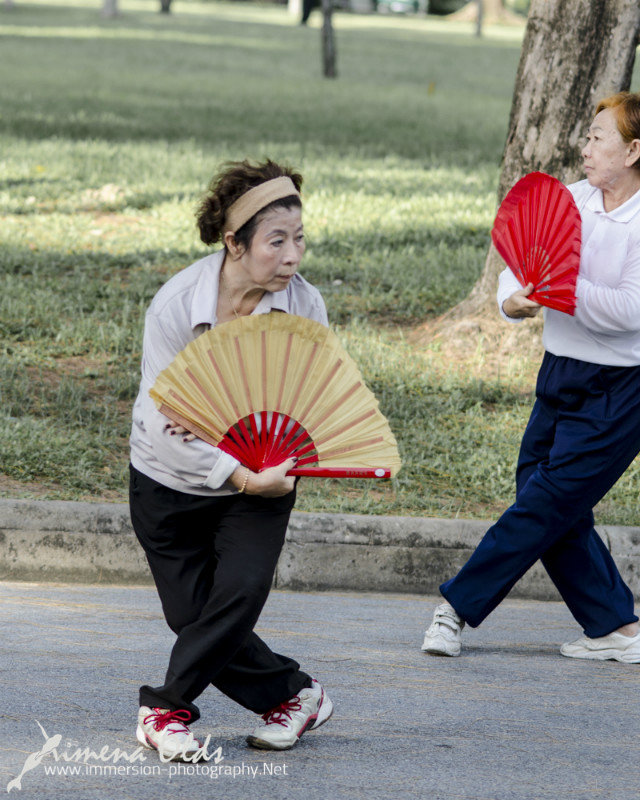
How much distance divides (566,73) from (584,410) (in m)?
3.89

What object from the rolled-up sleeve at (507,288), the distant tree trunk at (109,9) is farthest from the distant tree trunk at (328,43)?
the rolled-up sleeve at (507,288)

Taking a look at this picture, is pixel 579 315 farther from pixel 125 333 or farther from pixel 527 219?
pixel 125 333

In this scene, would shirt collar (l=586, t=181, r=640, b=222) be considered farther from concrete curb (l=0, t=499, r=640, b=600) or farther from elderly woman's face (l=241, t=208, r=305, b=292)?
concrete curb (l=0, t=499, r=640, b=600)

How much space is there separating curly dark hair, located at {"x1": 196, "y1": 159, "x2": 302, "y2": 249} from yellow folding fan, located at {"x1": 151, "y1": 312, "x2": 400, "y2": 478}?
25 cm

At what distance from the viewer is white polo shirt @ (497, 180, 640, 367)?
13.1ft

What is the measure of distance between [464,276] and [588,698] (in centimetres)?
559

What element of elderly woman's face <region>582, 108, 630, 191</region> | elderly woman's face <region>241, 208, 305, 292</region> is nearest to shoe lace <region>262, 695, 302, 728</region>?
elderly woman's face <region>241, 208, 305, 292</region>

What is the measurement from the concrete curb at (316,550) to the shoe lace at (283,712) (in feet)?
6.05

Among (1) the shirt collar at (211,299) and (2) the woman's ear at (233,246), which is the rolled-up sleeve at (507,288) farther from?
(2) the woman's ear at (233,246)

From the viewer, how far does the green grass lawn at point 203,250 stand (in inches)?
244

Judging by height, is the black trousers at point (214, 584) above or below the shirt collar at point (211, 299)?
below

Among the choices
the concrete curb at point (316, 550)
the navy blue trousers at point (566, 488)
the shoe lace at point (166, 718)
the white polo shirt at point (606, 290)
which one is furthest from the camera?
the concrete curb at point (316, 550)

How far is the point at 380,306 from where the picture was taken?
28.3 ft

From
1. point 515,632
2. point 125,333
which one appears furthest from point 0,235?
point 515,632
